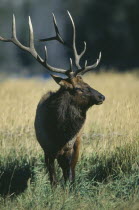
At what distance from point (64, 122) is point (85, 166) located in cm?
93

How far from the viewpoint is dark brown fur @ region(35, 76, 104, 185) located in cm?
831

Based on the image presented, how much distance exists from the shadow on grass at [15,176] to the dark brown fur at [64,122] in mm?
419

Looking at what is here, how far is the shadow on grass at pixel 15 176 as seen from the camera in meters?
8.35

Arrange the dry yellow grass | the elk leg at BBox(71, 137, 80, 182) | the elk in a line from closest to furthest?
1. the elk
2. the elk leg at BBox(71, 137, 80, 182)
3. the dry yellow grass

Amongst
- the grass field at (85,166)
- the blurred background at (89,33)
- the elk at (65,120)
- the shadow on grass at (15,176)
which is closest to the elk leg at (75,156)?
the elk at (65,120)

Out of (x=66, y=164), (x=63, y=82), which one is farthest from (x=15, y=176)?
(x=63, y=82)

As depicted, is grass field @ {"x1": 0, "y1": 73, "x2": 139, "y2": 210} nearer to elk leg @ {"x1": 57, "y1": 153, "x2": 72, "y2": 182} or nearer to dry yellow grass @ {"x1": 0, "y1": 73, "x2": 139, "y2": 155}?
dry yellow grass @ {"x1": 0, "y1": 73, "x2": 139, "y2": 155}

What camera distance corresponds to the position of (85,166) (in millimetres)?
9031

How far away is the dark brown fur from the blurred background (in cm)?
2299

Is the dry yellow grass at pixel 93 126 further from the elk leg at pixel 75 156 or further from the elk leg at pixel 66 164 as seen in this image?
the elk leg at pixel 66 164

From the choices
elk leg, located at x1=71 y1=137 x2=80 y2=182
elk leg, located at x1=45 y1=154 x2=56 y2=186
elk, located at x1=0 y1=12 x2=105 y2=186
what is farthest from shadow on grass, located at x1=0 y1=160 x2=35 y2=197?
elk leg, located at x1=71 y1=137 x2=80 y2=182

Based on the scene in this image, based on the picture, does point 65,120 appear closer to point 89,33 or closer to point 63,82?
point 63,82

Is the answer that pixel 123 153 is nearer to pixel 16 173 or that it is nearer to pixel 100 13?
pixel 16 173

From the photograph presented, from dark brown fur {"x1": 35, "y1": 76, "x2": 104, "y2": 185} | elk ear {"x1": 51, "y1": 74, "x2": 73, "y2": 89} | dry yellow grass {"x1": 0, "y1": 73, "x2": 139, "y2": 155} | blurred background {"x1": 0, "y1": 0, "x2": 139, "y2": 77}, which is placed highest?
elk ear {"x1": 51, "y1": 74, "x2": 73, "y2": 89}
